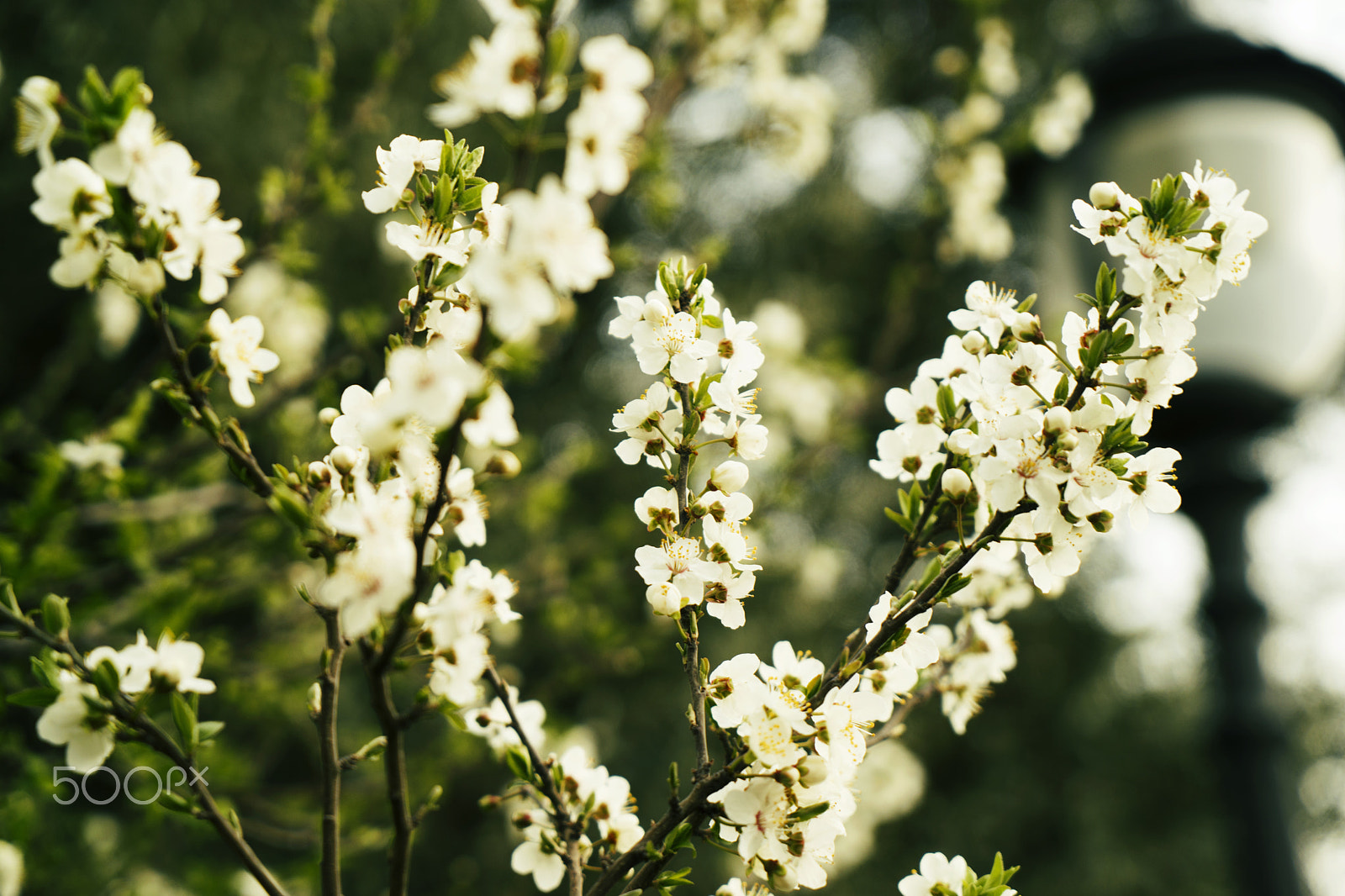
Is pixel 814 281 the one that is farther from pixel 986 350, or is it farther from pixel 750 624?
pixel 986 350

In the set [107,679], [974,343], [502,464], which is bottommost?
[107,679]

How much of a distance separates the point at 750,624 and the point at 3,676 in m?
3.76

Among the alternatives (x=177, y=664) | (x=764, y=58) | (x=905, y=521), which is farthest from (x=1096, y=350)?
(x=764, y=58)

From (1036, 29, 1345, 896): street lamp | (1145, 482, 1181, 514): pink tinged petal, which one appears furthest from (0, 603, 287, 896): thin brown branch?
(1036, 29, 1345, 896): street lamp

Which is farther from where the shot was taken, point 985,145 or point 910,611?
point 985,145

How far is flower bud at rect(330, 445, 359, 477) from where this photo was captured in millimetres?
882

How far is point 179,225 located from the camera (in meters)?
0.83

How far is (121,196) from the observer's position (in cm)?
77

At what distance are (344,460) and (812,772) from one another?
56 centimetres

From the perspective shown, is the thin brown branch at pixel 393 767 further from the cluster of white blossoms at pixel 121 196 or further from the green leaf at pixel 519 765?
the cluster of white blossoms at pixel 121 196

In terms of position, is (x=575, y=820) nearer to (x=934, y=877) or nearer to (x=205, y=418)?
(x=934, y=877)

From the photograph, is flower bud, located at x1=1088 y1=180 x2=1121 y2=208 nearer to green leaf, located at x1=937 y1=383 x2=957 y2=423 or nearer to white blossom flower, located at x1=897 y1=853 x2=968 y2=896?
green leaf, located at x1=937 y1=383 x2=957 y2=423

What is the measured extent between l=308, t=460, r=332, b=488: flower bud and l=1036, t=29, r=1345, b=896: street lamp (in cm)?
209

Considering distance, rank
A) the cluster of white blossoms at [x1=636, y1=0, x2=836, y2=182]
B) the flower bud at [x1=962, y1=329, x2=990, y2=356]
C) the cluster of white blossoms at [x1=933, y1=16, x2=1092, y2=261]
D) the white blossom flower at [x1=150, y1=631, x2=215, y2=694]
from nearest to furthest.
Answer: the white blossom flower at [x1=150, y1=631, x2=215, y2=694] < the flower bud at [x1=962, y1=329, x2=990, y2=356] < the cluster of white blossoms at [x1=636, y1=0, x2=836, y2=182] < the cluster of white blossoms at [x1=933, y1=16, x2=1092, y2=261]
